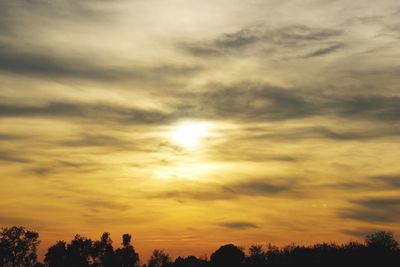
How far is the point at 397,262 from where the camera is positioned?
107 m

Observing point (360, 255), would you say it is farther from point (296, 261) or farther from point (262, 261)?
point (262, 261)

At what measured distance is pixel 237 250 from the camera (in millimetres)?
169250

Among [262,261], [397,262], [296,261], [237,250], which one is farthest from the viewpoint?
[237,250]

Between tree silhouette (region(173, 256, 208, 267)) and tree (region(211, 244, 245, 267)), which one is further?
tree silhouette (region(173, 256, 208, 267))

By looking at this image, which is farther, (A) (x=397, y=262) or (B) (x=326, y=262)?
(B) (x=326, y=262)

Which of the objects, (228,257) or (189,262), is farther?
(189,262)

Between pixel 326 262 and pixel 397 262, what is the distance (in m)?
17.4

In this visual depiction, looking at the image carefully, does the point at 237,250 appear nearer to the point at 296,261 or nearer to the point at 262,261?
the point at 262,261

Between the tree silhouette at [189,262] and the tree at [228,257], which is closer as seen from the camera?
the tree at [228,257]

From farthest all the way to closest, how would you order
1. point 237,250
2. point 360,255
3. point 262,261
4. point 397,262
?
point 237,250, point 262,261, point 360,255, point 397,262

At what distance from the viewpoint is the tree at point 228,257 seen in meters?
162

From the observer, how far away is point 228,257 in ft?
542

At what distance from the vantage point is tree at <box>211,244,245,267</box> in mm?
162500

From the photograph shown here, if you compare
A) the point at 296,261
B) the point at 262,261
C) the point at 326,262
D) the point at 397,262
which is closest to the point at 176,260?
the point at 262,261
